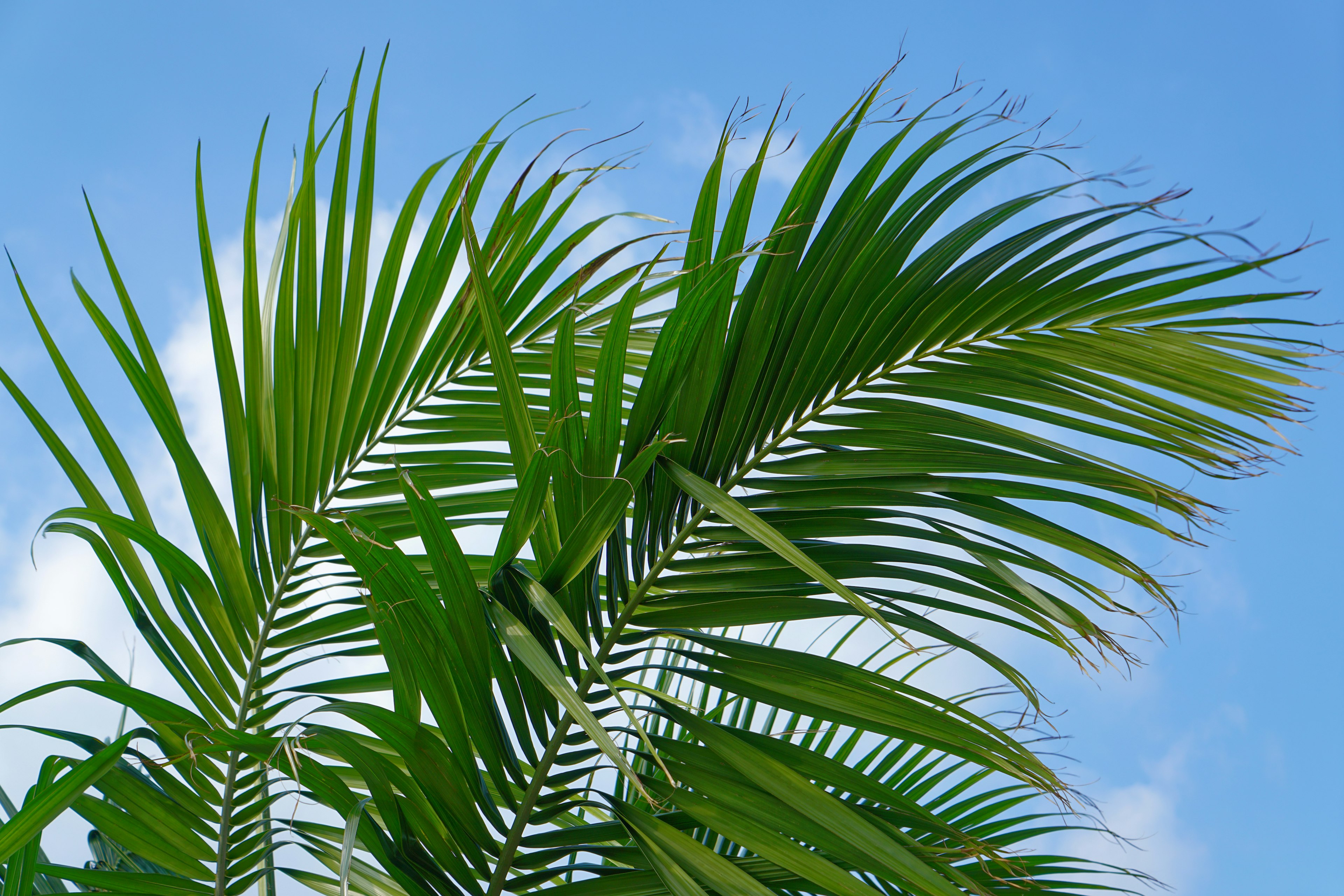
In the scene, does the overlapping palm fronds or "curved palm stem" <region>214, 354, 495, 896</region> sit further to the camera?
"curved palm stem" <region>214, 354, 495, 896</region>

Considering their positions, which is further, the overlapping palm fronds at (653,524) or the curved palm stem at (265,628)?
the curved palm stem at (265,628)

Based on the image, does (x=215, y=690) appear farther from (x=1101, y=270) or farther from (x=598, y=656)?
(x=1101, y=270)

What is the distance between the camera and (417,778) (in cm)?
77

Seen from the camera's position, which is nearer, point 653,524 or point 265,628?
point 653,524

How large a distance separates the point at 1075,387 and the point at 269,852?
103 centimetres

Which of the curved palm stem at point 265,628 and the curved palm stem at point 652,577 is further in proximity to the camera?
the curved palm stem at point 265,628

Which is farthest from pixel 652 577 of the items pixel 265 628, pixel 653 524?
pixel 265 628

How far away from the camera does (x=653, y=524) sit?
914 mm

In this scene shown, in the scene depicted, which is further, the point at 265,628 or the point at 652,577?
the point at 265,628

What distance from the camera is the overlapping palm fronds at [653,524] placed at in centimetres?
75

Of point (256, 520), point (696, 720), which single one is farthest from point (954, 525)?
point (256, 520)

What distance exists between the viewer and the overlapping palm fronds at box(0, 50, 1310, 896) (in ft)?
2.47

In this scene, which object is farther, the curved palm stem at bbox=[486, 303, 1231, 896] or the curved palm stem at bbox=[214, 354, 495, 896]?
the curved palm stem at bbox=[214, 354, 495, 896]

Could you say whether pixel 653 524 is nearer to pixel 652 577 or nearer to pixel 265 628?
pixel 652 577
